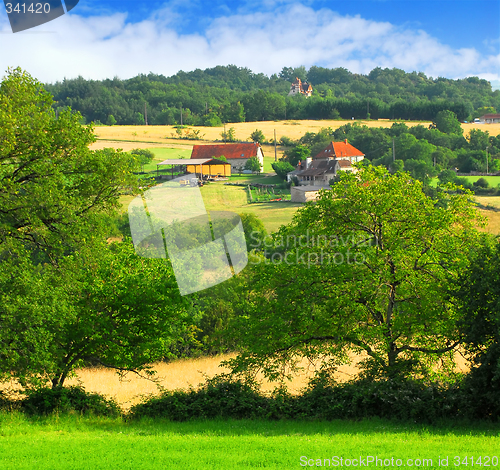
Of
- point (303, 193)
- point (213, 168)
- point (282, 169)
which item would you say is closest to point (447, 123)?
point (282, 169)

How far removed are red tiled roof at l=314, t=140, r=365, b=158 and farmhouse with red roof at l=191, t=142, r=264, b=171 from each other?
11.6 m

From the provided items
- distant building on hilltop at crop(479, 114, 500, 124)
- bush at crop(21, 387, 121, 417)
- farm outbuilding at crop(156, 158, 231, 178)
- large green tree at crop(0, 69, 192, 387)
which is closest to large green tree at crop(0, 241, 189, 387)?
large green tree at crop(0, 69, 192, 387)

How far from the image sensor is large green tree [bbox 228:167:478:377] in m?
13.2

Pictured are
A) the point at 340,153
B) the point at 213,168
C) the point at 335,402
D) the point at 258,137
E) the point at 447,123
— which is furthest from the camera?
the point at 447,123

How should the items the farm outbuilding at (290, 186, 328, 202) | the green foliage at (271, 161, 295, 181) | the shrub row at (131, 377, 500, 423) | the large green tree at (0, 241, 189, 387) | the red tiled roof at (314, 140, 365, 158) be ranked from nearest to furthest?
the shrub row at (131, 377, 500, 423), the large green tree at (0, 241, 189, 387), the farm outbuilding at (290, 186, 328, 202), the green foliage at (271, 161, 295, 181), the red tiled roof at (314, 140, 365, 158)

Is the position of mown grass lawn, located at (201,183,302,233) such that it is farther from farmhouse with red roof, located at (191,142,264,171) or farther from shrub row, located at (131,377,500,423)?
shrub row, located at (131,377,500,423)

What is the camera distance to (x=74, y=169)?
13148 mm

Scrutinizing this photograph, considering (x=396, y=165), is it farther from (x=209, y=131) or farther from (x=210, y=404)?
(x=210, y=404)

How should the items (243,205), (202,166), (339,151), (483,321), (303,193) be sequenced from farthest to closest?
(339,151)
(202,166)
(303,193)
(243,205)
(483,321)

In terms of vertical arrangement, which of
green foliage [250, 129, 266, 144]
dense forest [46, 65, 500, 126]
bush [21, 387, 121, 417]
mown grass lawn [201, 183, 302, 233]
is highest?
dense forest [46, 65, 500, 126]

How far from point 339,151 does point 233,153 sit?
19.8 m

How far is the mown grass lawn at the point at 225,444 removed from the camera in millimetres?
7785

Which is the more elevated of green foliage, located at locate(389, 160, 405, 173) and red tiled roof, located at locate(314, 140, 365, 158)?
red tiled roof, located at locate(314, 140, 365, 158)

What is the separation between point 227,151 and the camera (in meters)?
89.5
